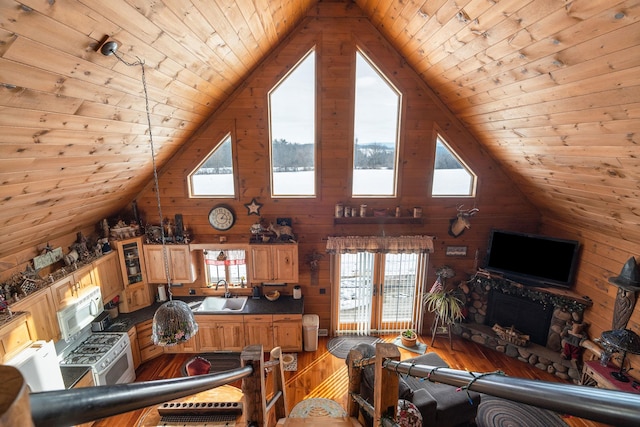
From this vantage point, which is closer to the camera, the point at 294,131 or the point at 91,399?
the point at 91,399

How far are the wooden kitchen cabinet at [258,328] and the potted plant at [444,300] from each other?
2.88 metres

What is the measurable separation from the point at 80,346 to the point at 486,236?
6.78 meters

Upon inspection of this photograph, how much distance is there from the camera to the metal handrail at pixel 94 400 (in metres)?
0.46

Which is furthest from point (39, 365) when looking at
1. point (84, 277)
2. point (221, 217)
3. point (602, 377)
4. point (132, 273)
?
point (602, 377)

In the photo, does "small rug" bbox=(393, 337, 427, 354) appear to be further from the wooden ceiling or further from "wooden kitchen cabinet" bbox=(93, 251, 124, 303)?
"wooden kitchen cabinet" bbox=(93, 251, 124, 303)

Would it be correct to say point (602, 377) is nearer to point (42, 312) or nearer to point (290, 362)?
point (290, 362)

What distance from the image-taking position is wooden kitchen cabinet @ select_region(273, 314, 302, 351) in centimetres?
555

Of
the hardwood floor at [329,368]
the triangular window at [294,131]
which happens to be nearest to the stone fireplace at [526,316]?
the hardwood floor at [329,368]

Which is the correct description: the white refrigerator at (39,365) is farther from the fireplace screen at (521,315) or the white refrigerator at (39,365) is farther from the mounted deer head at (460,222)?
the fireplace screen at (521,315)

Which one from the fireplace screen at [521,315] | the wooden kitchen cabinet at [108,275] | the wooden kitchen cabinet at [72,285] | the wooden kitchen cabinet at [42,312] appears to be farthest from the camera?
the fireplace screen at [521,315]

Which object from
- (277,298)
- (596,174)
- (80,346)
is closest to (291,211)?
(277,298)

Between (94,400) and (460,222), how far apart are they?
5844 mm

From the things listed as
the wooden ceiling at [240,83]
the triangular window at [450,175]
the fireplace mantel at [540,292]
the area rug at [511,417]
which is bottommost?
the area rug at [511,417]

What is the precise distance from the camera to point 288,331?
18.4ft
